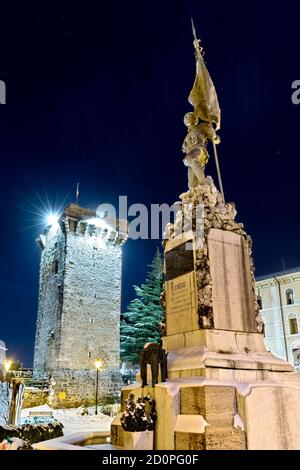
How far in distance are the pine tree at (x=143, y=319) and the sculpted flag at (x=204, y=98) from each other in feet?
86.6

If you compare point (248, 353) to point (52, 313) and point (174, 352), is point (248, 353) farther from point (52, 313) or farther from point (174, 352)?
point (52, 313)

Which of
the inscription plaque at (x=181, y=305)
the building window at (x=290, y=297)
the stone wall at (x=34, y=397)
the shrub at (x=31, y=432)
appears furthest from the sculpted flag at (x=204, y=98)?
the building window at (x=290, y=297)

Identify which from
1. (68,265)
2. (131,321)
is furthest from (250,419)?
(131,321)

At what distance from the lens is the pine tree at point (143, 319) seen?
34.0 m

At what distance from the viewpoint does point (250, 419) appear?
4.82 m

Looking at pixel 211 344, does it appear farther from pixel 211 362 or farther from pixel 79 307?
pixel 79 307

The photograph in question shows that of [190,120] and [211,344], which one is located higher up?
[190,120]

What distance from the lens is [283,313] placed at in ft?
107

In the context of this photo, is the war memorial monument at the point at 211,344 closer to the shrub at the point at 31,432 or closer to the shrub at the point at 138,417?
the shrub at the point at 138,417

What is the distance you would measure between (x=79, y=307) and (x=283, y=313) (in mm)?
16726

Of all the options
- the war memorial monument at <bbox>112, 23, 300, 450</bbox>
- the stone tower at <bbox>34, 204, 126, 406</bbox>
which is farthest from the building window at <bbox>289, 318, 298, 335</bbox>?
the war memorial monument at <bbox>112, 23, 300, 450</bbox>

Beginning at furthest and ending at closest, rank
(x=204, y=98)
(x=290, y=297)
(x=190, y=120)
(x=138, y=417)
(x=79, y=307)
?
(x=290, y=297), (x=79, y=307), (x=204, y=98), (x=190, y=120), (x=138, y=417)

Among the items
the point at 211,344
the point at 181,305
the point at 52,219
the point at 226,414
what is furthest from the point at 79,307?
the point at 226,414
